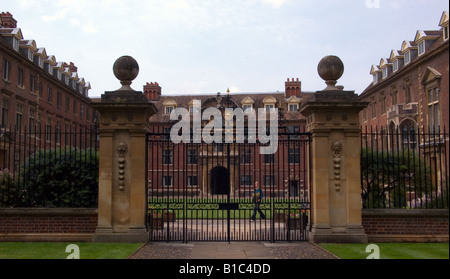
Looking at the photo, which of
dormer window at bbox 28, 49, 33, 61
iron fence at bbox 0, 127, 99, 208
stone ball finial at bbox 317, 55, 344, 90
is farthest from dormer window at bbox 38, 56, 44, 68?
stone ball finial at bbox 317, 55, 344, 90

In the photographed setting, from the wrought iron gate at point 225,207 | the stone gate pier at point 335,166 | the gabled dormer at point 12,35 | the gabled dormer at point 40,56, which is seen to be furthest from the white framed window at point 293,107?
the stone gate pier at point 335,166

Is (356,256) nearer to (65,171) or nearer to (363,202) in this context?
(363,202)

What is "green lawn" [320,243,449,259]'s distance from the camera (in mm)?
9117

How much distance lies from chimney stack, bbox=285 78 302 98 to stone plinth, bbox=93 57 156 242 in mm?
43832

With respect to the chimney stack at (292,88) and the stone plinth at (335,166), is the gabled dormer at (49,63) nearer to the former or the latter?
the chimney stack at (292,88)

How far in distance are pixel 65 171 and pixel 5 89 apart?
21895mm

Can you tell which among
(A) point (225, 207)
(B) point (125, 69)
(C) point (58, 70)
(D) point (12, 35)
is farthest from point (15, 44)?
(A) point (225, 207)

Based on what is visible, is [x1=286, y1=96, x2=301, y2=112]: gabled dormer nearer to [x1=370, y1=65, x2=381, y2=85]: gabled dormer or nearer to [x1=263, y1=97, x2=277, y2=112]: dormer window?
[x1=263, y1=97, x2=277, y2=112]: dormer window

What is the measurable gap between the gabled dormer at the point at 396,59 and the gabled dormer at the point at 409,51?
1.64m

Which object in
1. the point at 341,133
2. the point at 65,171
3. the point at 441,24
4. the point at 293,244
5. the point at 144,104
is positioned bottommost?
the point at 293,244

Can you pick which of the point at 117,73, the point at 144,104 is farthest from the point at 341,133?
the point at 117,73

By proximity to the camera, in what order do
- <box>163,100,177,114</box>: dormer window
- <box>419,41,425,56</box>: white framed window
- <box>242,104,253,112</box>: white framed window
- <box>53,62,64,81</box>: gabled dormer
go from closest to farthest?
<box>419,41,425,56</box>: white framed window, <box>53,62,64,81</box>: gabled dormer, <box>242,104,253,112</box>: white framed window, <box>163,100,177,114</box>: dormer window

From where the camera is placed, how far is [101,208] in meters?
10.9

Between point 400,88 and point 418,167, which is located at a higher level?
point 400,88
